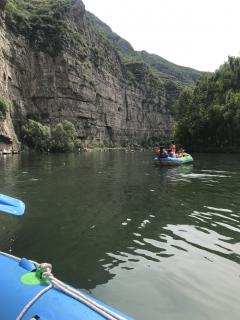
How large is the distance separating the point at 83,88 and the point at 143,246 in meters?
114

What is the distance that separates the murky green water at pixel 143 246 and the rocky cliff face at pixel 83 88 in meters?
58.1

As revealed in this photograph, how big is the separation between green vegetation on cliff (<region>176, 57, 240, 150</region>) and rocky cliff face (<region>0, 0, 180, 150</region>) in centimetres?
3670

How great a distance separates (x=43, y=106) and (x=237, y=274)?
104 metres

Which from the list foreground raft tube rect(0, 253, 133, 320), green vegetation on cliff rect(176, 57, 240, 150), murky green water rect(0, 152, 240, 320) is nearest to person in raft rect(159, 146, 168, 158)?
murky green water rect(0, 152, 240, 320)

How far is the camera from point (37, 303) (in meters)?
4.78

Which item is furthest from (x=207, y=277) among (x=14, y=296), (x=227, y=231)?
(x=14, y=296)

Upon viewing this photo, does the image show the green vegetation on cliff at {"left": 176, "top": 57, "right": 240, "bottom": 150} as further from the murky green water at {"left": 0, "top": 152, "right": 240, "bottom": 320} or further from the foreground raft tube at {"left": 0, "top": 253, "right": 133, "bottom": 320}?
the foreground raft tube at {"left": 0, "top": 253, "right": 133, "bottom": 320}

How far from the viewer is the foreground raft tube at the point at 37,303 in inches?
180

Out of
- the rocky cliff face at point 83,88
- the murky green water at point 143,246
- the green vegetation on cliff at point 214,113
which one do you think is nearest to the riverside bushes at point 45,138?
the rocky cliff face at point 83,88

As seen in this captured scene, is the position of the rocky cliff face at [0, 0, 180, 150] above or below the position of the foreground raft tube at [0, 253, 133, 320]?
above

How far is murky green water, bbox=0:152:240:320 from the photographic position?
710 centimetres

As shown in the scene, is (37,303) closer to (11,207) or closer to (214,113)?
(11,207)

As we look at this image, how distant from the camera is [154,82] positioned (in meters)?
186

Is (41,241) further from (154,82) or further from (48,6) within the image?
(154,82)
